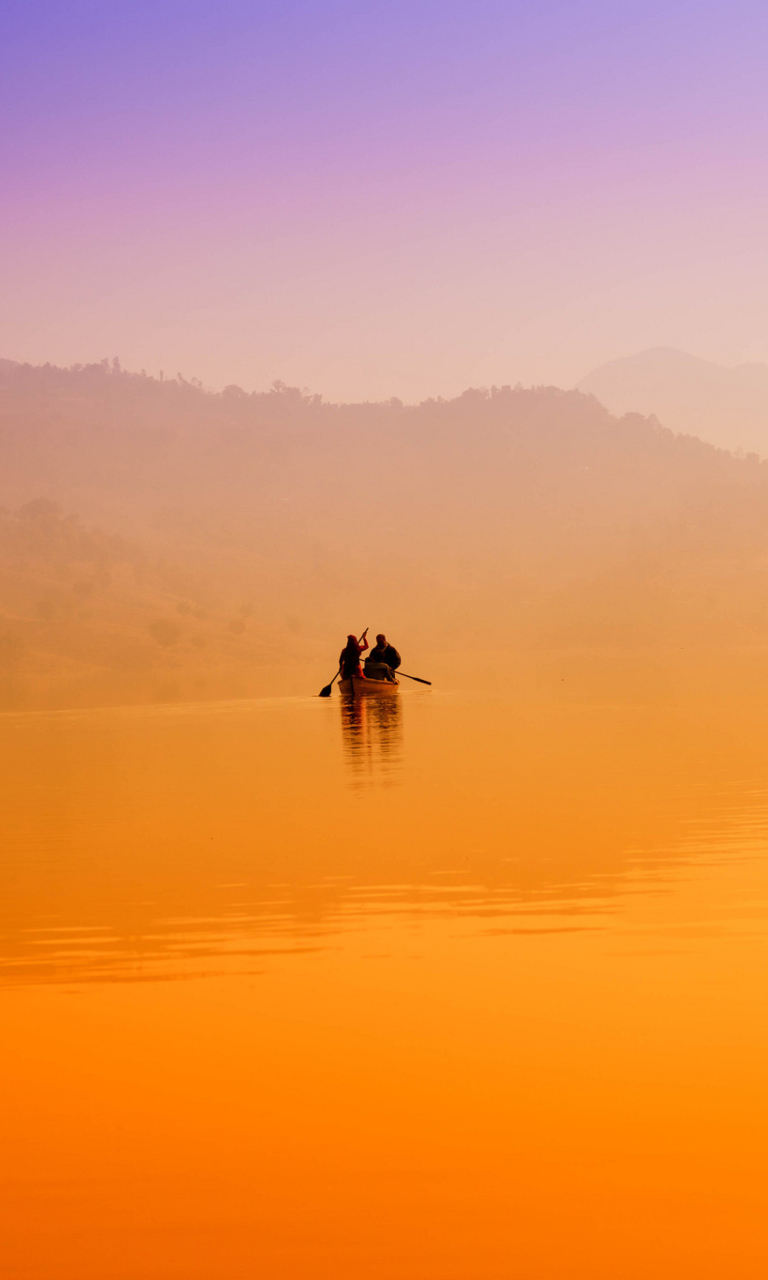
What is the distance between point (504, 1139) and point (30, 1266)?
208 cm

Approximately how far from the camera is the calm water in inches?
223

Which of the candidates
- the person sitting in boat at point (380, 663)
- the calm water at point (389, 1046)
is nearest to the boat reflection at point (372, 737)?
the person sitting in boat at point (380, 663)

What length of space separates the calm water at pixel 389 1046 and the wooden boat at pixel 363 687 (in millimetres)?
24423

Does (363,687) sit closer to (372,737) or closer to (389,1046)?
(372,737)

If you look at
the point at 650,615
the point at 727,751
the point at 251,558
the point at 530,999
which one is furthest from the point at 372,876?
the point at 251,558

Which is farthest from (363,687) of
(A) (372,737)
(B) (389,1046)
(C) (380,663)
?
(B) (389,1046)

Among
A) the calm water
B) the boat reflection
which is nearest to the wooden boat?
the boat reflection

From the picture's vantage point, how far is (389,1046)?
7.85m

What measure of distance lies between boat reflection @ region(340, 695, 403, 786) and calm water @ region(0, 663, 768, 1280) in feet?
18.8

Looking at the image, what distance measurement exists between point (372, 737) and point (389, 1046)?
22.9 metres

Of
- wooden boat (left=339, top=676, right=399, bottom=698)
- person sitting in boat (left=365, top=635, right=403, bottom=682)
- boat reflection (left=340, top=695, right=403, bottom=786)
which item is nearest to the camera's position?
boat reflection (left=340, top=695, right=403, bottom=786)

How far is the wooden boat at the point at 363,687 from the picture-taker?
41938 mm

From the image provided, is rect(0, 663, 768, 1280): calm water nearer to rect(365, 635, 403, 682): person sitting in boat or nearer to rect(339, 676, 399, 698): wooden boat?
rect(339, 676, 399, 698): wooden boat

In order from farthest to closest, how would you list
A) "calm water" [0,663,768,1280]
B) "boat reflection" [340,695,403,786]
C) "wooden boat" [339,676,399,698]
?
1. "wooden boat" [339,676,399,698]
2. "boat reflection" [340,695,403,786]
3. "calm water" [0,663,768,1280]
